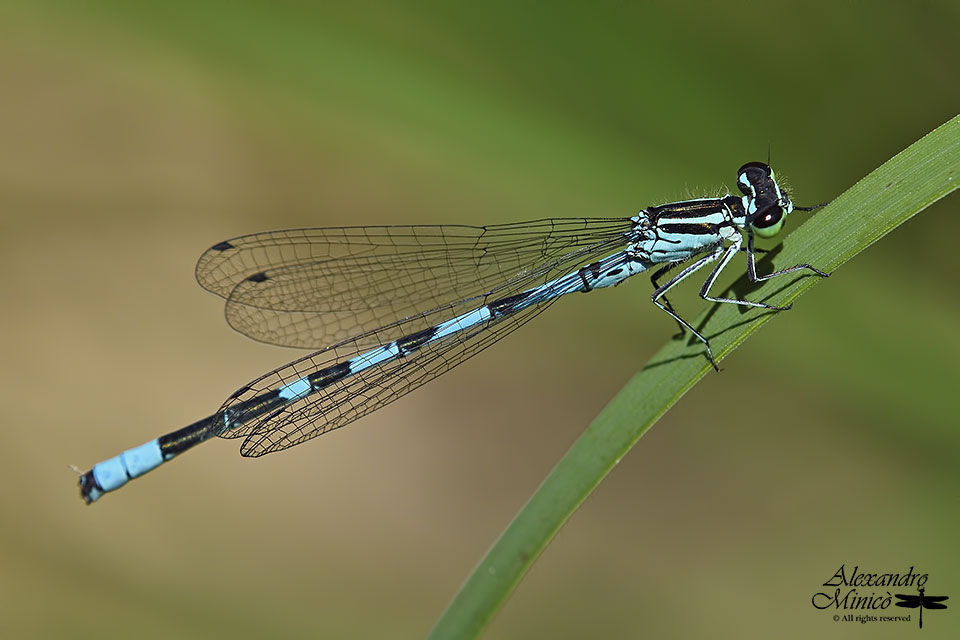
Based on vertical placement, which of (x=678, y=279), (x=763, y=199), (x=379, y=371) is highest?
(x=763, y=199)

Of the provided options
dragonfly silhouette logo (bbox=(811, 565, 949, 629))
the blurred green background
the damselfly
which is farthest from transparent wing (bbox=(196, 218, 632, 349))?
dragonfly silhouette logo (bbox=(811, 565, 949, 629))

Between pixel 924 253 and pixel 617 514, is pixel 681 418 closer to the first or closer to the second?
pixel 617 514

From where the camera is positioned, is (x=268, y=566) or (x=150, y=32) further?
(x=268, y=566)

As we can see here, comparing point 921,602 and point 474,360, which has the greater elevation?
point 474,360

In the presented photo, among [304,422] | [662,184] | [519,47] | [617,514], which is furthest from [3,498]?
[662,184]

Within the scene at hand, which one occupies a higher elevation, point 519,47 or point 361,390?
point 519,47

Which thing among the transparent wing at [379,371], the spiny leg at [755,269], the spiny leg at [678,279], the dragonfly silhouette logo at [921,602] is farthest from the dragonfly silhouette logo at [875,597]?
the transparent wing at [379,371]

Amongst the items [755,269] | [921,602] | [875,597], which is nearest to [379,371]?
[755,269]

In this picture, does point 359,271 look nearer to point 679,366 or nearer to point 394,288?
point 394,288
